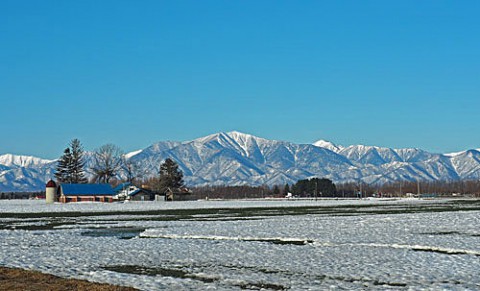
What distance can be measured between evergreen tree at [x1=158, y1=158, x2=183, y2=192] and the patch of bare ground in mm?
146347

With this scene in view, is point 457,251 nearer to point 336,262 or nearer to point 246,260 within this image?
point 336,262

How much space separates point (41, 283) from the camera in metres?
17.0

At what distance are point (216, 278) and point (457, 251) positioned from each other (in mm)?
10282

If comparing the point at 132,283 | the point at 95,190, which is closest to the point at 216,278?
the point at 132,283

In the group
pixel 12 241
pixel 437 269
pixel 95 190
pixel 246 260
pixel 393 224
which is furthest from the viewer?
pixel 95 190

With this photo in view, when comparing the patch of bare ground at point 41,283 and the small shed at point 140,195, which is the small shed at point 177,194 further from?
the patch of bare ground at point 41,283

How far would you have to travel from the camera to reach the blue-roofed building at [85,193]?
135000 millimetres

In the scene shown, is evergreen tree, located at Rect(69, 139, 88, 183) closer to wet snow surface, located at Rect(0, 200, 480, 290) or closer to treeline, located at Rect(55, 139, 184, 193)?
treeline, located at Rect(55, 139, 184, 193)

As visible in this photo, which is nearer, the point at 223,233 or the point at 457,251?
the point at 457,251

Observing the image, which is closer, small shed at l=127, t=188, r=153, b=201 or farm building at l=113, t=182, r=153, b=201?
farm building at l=113, t=182, r=153, b=201

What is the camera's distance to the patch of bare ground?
1605 cm

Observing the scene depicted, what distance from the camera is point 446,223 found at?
38562mm

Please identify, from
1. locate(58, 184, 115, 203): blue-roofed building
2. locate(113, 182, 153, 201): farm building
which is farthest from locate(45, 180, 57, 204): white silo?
locate(113, 182, 153, 201): farm building

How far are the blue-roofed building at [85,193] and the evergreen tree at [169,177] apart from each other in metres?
25.8
